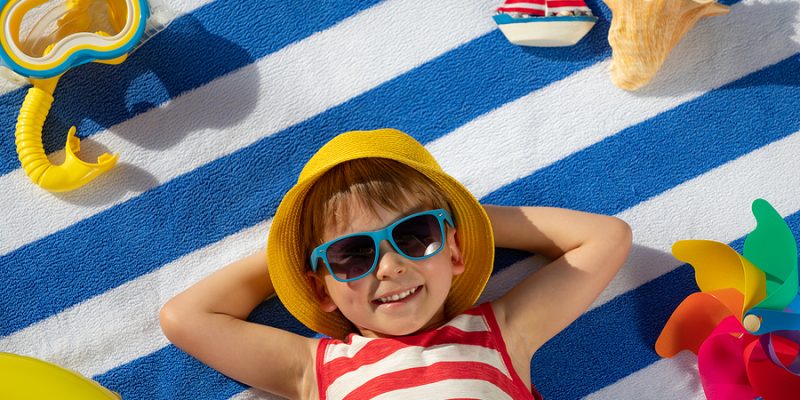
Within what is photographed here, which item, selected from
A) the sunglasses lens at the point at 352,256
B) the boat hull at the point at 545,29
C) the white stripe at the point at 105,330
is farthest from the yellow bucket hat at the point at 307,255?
the boat hull at the point at 545,29

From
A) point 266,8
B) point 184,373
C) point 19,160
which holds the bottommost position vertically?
point 184,373

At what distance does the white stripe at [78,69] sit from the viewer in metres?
1.55

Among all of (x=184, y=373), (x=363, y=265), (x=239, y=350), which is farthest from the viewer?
(x=184, y=373)

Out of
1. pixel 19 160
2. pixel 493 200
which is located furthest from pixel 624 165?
pixel 19 160

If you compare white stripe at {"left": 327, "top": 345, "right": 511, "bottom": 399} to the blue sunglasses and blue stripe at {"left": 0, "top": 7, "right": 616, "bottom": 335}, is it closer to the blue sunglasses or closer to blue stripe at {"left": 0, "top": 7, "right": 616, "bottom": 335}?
the blue sunglasses

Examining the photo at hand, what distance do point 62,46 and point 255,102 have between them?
0.35m

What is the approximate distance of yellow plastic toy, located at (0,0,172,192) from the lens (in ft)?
4.85

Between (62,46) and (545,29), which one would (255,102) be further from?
(545,29)

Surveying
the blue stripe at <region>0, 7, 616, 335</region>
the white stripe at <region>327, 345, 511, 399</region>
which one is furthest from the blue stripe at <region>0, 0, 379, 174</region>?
the white stripe at <region>327, 345, 511, 399</region>

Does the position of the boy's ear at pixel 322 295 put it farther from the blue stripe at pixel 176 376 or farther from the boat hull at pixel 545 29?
the boat hull at pixel 545 29

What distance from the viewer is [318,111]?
160 cm

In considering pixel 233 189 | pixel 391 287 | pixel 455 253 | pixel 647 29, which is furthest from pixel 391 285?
pixel 647 29

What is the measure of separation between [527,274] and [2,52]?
102cm

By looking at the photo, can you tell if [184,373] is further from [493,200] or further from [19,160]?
[493,200]
